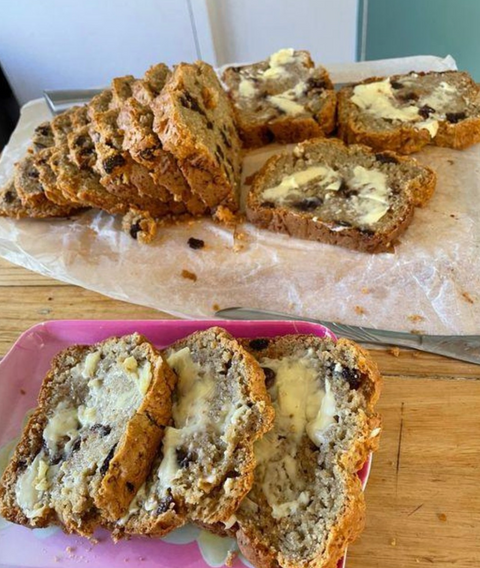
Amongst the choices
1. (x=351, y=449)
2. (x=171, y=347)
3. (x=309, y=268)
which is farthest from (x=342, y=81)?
(x=351, y=449)

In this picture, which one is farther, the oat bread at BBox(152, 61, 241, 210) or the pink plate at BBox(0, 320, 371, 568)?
the oat bread at BBox(152, 61, 241, 210)

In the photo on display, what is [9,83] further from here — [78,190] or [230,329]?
[230,329]

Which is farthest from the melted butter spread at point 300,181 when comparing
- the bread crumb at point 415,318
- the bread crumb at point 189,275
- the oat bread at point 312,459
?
the oat bread at point 312,459

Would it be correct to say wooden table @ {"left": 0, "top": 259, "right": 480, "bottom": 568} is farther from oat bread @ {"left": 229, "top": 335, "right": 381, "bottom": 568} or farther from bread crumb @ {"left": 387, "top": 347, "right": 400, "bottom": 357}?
oat bread @ {"left": 229, "top": 335, "right": 381, "bottom": 568}

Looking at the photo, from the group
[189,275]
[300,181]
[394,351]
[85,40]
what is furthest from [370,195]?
[85,40]

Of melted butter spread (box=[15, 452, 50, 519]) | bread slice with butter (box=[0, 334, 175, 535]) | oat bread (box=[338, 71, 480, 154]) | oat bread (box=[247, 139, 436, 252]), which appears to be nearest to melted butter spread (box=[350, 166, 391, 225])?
oat bread (box=[247, 139, 436, 252])
